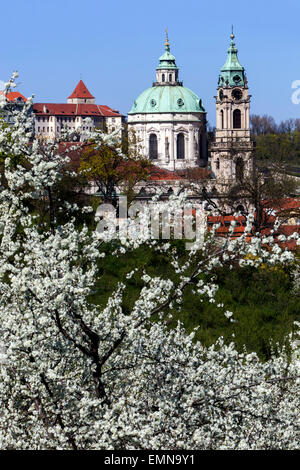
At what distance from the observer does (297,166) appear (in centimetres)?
10931

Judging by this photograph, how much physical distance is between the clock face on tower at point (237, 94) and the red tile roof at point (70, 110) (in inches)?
2091

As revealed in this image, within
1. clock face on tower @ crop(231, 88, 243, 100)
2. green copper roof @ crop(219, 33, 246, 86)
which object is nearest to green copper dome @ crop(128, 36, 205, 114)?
green copper roof @ crop(219, 33, 246, 86)

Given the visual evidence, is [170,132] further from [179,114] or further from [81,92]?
[81,92]

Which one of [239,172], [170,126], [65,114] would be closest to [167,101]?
[170,126]

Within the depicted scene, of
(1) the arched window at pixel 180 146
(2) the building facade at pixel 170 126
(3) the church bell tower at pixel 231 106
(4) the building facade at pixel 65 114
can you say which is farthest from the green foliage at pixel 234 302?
(4) the building facade at pixel 65 114

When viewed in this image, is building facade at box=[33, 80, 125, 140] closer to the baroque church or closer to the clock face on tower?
the baroque church

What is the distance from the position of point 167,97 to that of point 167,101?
53cm

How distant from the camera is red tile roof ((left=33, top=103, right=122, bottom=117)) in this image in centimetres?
13175

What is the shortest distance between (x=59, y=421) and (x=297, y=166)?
338ft

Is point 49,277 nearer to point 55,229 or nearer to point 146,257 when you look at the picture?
point 55,229

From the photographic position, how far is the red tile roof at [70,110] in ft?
432
